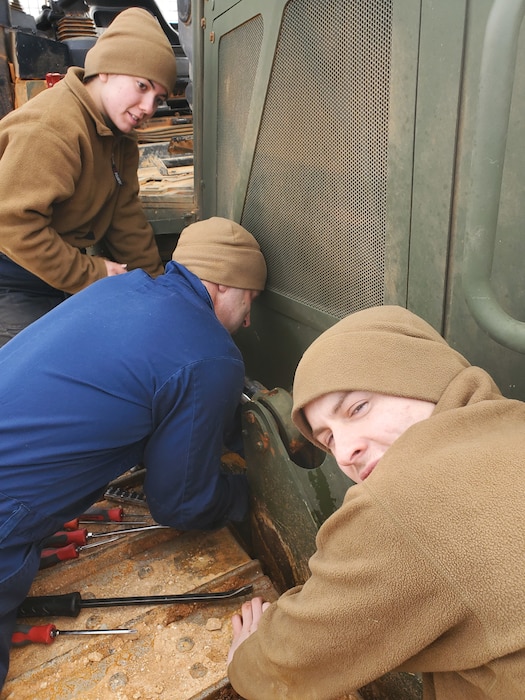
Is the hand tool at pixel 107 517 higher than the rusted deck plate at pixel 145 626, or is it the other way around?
the rusted deck plate at pixel 145 626

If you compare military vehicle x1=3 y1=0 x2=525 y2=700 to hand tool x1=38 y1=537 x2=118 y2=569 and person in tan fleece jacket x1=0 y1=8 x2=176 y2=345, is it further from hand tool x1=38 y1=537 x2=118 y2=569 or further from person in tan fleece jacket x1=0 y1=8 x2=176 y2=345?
person in tan fleece jacket x1=0 y1=8 x2=176 y2=345

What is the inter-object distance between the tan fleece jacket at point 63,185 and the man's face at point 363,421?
1.65 m

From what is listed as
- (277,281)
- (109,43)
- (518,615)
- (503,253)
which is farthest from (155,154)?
(518,615)

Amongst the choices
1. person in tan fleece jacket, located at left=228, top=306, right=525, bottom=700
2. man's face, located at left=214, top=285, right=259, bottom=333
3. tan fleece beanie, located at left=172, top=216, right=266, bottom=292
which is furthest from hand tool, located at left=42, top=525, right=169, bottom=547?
person in tan fleece jacket, located at left=228, top=306, right=525, bottom=700

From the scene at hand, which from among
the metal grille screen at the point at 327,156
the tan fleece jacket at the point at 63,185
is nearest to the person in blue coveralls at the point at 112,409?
the metal grille screen at the point at 327,156

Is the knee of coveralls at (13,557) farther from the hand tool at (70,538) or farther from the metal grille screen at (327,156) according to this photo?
the metal grille screen at (327,156)

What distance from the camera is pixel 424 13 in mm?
1394

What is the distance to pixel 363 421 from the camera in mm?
1146

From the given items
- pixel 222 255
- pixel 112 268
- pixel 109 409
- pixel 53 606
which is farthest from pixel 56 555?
pixel 112 268

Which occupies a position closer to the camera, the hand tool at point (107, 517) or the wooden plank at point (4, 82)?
the hand tool at point (107, 517)

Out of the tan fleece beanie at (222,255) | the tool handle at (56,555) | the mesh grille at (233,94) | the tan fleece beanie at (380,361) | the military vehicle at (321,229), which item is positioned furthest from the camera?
the mesh grille at (233,94)

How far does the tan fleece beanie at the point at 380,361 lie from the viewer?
3.62ft

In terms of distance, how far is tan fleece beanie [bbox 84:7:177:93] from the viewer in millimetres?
2502

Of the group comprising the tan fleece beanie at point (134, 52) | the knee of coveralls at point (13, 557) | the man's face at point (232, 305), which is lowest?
the knee of coveralls at point (13, 557)
